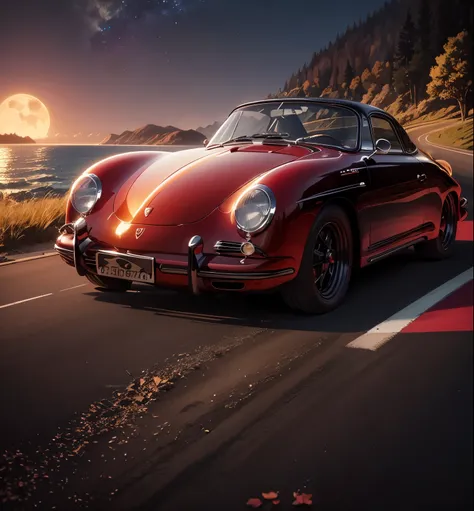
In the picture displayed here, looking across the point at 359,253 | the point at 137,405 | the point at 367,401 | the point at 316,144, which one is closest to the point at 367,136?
the point at 316,144

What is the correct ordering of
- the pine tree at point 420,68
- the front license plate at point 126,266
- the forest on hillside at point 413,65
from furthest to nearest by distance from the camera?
the pine tree at point 420,68
the forest on hillside at point 413,65
the front license plate at point 126,266

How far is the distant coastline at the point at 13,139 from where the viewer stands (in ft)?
24.0

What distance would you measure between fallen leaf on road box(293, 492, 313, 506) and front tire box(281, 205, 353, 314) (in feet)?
7.08

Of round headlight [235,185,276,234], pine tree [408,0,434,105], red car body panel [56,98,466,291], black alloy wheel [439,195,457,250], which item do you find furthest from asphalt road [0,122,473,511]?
pine tree [408,0,434,105]

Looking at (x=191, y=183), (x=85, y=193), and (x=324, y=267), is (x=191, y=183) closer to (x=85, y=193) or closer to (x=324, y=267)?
(x=85, y=193)

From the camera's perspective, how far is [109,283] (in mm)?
5246

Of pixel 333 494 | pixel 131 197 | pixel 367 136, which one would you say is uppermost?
pixel 367 136

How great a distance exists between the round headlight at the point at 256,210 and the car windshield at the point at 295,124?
4.06 feet

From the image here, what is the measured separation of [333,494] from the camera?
2449mm

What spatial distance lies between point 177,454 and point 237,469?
10.0 inches

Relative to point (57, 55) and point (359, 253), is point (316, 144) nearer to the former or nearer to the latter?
point (359, 253)

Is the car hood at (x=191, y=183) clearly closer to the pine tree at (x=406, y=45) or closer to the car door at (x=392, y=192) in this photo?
the car door at (x=392, y=192)

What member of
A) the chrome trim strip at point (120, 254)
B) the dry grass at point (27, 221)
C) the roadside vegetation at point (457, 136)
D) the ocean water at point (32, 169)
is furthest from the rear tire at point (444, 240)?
the roadside vegetation at point (457, 136)

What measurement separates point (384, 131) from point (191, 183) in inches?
83.9
